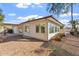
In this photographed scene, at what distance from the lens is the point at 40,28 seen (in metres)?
4.13

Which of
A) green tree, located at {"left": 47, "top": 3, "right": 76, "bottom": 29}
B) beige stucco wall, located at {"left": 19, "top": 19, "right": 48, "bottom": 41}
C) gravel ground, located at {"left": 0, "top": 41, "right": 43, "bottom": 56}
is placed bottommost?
gravel ground, located at {"left": 0, "top": 41, "right": 43, "bottom": 56}

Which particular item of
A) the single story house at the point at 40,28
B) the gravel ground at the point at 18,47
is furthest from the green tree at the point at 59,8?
the gravel ground at the point at 18,47

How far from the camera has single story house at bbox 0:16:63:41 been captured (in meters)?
4.07

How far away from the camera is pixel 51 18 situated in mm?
4086

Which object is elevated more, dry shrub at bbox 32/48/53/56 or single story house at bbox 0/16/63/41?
single story house at bbox 0/16/63/41

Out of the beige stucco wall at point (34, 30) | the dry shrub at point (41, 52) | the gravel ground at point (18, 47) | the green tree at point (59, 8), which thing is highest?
the green tree at point (59, 8)

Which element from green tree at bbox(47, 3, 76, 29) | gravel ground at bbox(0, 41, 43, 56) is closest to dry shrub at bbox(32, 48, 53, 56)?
gravel ground at bbox(0, 41, 43, 56)

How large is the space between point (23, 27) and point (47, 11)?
0.51 meters

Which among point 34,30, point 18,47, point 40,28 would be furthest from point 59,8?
point 18,47

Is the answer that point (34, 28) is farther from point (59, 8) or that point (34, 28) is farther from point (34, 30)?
point (59, 8)

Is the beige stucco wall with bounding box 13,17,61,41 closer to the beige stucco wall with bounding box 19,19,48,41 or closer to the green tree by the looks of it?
the beige stucco wall with bounding box 19,19,48,41

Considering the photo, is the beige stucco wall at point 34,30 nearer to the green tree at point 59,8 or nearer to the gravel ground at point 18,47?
the gravel ground at point 18,47

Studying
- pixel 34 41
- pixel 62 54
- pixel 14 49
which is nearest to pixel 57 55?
pixel 62 54

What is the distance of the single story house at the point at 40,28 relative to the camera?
4074 millimetres
